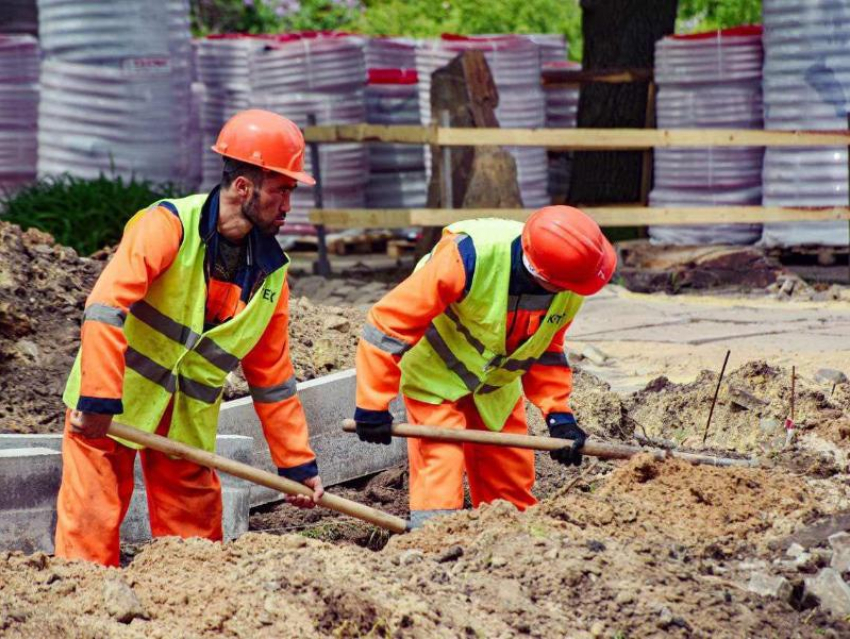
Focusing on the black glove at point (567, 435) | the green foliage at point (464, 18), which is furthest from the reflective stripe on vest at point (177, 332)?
the green foliage at point (464, 18)

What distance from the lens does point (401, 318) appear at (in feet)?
19.3

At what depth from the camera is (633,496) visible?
19.5ft

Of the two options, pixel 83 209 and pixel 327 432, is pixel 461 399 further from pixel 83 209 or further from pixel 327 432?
pixel 83 209

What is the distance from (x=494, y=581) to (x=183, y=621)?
992 millimetres

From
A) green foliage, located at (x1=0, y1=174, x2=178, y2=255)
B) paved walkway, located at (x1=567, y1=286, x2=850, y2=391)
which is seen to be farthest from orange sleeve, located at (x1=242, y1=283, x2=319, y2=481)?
green foliage, located at (x1=0, y1=174, x2=178, y2=255)

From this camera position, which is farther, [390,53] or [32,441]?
[390,53]

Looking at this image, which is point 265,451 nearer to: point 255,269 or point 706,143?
point 255,269

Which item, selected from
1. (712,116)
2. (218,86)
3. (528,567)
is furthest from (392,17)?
(528,567)

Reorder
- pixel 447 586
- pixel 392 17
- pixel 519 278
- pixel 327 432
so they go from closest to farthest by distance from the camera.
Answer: pixel 447 586 → pixel 519 278 → pixel 327 432 → pixel 392 17

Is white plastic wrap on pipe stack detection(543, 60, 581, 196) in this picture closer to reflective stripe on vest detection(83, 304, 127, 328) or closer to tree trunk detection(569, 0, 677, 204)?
tree trunk detection(569, 0, 677, 204)

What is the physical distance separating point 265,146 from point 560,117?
10.8 m

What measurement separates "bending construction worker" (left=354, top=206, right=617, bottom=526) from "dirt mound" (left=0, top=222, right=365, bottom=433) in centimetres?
151

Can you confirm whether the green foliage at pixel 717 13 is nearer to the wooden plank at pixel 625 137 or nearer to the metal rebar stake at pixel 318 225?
the wooden plank at pixel 625 137

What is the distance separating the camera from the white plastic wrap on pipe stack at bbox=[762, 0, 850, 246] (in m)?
13.0
